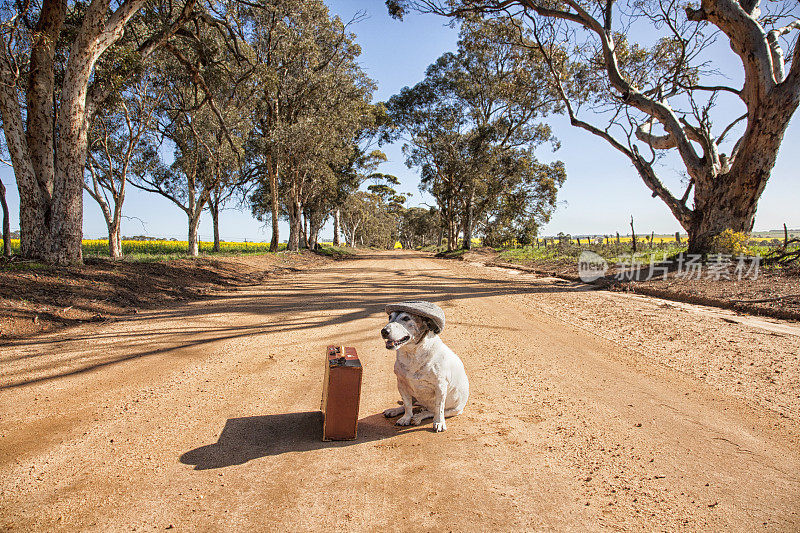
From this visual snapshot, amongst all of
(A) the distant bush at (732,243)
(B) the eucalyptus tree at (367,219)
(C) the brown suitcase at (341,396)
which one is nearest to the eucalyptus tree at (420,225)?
(B) the eucalyptus tree at (367,219)

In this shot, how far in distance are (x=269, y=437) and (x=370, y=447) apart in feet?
2.55

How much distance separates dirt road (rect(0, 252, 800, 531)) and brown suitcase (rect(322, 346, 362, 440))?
12cm

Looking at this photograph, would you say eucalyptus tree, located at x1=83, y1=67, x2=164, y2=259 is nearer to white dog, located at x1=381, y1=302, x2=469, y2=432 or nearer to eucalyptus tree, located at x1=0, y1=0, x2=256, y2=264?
eucalyptus tree, located at x1=0, y1=0, x2=256, y2=264

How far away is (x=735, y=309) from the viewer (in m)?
7.99

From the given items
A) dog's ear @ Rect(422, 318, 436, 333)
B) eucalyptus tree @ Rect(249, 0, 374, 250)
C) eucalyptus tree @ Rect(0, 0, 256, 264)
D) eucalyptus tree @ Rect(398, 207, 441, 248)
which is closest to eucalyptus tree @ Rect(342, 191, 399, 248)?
eucalyptus tree @ Rect(398, 207, 441, 248)

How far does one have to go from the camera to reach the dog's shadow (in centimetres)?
269

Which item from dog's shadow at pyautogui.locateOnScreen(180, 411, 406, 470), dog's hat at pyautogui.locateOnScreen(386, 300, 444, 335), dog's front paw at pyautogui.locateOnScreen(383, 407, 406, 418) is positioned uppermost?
dog's hat at pyautogui.locateOnScreen(386, 300, 444, 335)

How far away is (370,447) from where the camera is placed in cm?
288

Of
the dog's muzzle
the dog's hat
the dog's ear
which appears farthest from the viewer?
the dog's ear

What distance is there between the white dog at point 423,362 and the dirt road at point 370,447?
0.20 meters

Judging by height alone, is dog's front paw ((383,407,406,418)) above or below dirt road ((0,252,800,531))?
above

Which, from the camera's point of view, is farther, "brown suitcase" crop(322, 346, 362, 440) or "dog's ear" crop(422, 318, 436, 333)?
"dog's ear" crop(422, 318, 436, 333)

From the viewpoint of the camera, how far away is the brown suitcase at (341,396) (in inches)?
108

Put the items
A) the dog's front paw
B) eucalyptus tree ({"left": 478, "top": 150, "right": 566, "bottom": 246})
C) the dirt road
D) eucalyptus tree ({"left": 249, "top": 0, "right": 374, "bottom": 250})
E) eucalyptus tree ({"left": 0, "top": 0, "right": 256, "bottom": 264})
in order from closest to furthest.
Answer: the dirt road → the dog's front paw → eucalyptus tree ({"left": 0, "top": 0, "right": 256, "bottom": 264}) → eucalyptus tree ({"left": 249, "top": 0, "right": 374, "bottom": 250}) → eucalyptus tree ({"left": 478, "top": 150, "right": 566, "bottom": 246})
